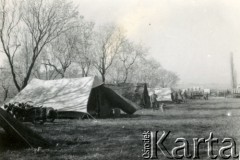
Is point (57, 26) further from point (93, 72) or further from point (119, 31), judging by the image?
point (93, 72)

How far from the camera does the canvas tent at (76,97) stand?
68.1 feet

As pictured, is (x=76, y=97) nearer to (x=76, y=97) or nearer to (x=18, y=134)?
(x=76, y=97)

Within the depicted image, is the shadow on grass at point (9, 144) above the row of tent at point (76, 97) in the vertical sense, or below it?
below

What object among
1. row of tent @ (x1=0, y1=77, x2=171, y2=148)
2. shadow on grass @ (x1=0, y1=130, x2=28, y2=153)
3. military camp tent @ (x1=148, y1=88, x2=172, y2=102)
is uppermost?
row of tent @ (x1=0, y1=77, x2=171, y2=148)

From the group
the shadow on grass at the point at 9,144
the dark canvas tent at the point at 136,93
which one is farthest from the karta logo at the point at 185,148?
the dark canvas tent at the point at 136,93

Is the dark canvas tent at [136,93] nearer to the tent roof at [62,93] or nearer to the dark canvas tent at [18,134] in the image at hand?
the tent roof at [62,93]

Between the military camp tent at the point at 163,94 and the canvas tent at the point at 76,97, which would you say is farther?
the military camp tent at the point at 163,94

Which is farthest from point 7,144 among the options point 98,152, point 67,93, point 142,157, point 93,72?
point 93,72

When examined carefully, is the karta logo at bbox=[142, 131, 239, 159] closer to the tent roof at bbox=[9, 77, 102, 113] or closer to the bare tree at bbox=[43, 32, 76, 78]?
the tent roof at bbox=[9, 77, 102, 113]

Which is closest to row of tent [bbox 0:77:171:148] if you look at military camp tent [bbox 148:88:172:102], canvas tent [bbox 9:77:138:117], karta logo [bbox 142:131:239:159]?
canvas tent [bbox 9:77:138:117]

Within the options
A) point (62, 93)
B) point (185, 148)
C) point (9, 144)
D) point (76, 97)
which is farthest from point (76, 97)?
point (185, 148)

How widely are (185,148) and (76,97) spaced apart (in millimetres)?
11702

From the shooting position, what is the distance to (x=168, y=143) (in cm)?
1113

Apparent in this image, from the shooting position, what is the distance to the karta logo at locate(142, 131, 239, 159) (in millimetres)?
9305
